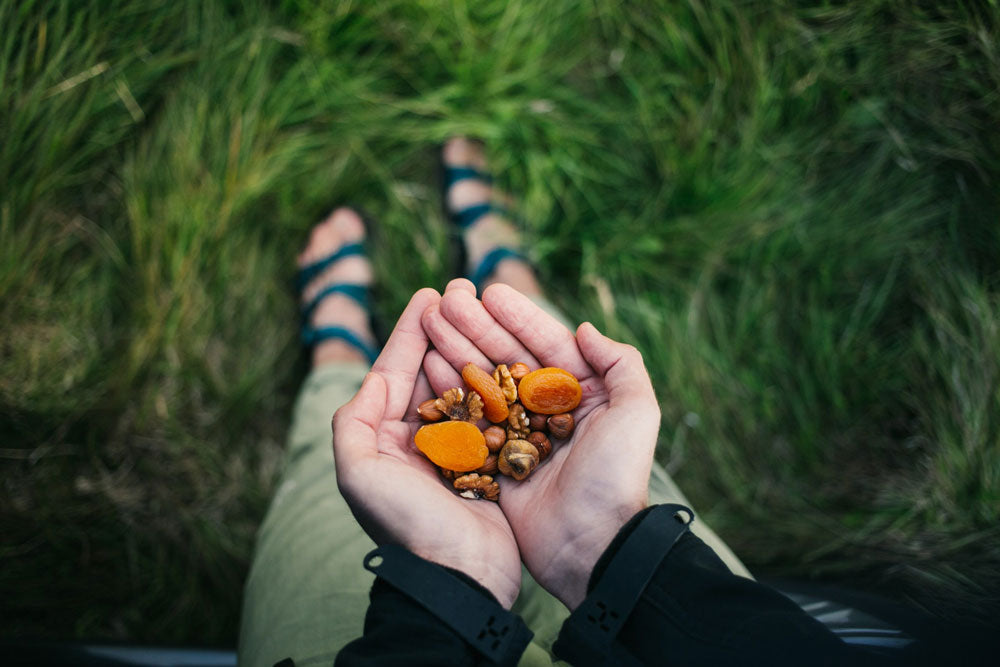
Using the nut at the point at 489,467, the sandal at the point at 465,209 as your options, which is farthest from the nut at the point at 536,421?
the sandal at the point at 465,209

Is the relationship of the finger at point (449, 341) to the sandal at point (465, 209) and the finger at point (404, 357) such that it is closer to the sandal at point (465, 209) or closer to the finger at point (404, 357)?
the finger at point (404, 357)

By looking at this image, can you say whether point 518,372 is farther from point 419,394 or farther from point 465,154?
point 465,154

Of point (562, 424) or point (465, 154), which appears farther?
point (465, 154)

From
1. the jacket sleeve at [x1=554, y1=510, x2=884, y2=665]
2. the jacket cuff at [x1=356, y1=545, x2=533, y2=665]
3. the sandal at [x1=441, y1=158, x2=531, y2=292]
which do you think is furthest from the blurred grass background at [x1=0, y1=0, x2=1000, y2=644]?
the jacket cuff at [x1=356, y1=545, x2=533, y2=665]

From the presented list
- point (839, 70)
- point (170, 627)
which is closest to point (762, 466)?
point (839, 70)

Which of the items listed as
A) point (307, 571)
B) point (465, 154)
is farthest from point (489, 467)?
point (465, 154)
